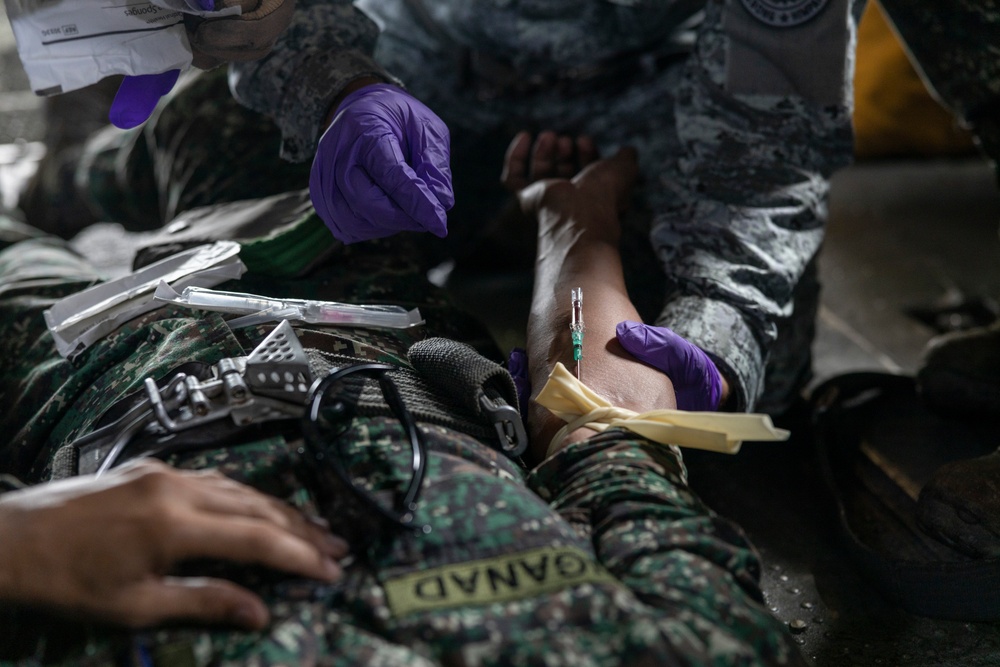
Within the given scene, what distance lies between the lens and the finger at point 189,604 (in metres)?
0.78

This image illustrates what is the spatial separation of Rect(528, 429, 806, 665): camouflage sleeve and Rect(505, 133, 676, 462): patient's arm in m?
Answer: 0.09

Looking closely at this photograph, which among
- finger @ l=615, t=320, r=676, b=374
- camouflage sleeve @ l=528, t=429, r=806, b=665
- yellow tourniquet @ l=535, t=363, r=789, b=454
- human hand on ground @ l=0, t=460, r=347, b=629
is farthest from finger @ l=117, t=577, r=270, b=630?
finger @ l=615, t=320, r=676, b=374

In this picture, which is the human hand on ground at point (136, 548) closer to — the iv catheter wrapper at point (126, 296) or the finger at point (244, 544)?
the finger at point (244, 544)

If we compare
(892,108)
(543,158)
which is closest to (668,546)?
(543,158)

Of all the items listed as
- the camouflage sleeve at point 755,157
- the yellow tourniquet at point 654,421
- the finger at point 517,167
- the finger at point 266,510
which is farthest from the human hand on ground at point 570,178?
the finger at point 266,510

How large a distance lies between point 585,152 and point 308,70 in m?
0.60

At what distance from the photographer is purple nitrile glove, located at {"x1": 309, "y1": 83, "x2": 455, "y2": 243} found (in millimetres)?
1304

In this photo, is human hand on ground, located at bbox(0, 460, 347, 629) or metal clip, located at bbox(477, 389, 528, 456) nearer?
human hand on ground, located at bbox(0, 460, 347, 629)

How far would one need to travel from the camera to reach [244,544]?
826 millimetres

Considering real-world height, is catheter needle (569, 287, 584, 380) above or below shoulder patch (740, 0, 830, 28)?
below

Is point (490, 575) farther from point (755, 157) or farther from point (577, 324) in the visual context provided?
point (755, 157)

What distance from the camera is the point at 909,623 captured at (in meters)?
1.38

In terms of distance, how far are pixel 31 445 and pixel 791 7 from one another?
1431 mm

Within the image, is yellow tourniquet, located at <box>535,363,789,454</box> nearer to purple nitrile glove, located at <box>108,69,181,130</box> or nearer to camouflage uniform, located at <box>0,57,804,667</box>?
camouflage uniform, located at <box>0,57,804,667</box>
